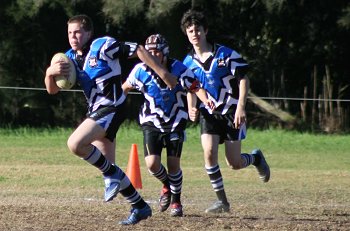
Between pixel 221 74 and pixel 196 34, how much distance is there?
507 mm

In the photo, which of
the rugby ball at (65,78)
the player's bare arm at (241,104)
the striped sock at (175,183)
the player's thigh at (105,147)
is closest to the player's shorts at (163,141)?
the striped sock at (175,183)

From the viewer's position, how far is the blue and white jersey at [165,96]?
932 cm

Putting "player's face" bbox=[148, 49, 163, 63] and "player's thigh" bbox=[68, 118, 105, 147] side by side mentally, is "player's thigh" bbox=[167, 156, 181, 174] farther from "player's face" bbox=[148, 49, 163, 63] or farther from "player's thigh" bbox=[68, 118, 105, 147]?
"player's thigh" bbox=[68, 118, 105, 147]

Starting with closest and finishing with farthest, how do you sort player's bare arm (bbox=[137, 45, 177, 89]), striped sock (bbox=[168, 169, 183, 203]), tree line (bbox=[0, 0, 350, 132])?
1. player's bare arm (bbox=[137, 45, 177, 89])
2. striped sock (bbox=[168, 169, 183, 203])
3. tree line (bbox=[0, 0, 350, 132])

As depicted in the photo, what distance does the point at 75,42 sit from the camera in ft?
27.6

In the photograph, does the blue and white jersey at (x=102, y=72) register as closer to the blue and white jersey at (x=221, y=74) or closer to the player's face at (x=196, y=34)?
the player's face at (x=196, y=34)

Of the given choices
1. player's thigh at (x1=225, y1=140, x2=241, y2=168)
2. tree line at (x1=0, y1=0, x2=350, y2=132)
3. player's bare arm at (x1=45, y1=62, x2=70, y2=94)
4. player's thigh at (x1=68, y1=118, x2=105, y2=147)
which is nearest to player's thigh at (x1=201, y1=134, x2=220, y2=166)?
player's thigh at (x1=225, y1=140, x2=241, y2=168)

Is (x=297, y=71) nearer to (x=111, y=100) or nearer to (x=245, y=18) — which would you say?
(x=245, y=18)

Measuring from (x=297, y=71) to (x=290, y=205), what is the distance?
1605 centimetres

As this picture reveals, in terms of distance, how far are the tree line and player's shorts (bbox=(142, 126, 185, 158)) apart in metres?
13.0

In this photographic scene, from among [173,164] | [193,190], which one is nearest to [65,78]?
[173,164]

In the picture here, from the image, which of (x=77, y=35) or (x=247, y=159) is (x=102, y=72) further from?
(x=247, y=159)

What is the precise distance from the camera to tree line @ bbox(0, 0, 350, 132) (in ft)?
76.9

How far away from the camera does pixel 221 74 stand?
31.9 feet
